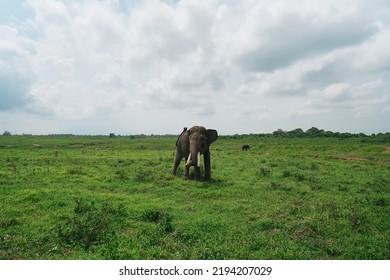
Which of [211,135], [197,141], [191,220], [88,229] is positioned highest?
[211,135]

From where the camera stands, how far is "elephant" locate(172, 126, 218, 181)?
1491 cm

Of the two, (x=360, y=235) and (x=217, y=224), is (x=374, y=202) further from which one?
(x=217, y=224)

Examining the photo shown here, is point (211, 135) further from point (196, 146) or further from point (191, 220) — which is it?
point (191, 220)

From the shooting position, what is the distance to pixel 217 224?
28.9ft

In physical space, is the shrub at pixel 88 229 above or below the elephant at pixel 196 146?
below

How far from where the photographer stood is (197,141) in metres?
15.1

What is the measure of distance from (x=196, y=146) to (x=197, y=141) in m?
0.27

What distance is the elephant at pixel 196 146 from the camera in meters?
14.9

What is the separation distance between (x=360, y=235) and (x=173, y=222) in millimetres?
5113

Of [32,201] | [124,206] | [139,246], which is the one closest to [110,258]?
[139,246]

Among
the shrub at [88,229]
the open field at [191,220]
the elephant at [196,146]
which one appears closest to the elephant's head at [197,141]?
the elephant at [196,146]

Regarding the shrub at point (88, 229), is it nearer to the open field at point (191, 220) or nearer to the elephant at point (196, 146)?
the open field at point (191, 220)

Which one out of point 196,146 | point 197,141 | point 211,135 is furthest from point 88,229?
point 211,135

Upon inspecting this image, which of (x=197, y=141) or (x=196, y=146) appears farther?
(x=197, y=141)
